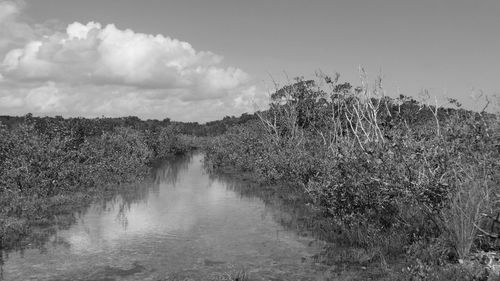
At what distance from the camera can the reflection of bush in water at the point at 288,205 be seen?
58.4 ft

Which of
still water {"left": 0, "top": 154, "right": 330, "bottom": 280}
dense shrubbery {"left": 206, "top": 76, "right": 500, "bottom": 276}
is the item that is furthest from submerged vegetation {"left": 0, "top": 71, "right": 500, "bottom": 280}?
still water {"left": 0, "top": 154, "right": 330, "bottom": 280}

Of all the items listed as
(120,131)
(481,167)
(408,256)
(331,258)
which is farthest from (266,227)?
(120,131)

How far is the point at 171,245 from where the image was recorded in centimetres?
1557

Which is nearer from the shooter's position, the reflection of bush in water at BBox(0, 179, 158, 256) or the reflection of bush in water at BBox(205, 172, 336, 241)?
the reflection of bush in water at BBox(0, 179, 158, 256)

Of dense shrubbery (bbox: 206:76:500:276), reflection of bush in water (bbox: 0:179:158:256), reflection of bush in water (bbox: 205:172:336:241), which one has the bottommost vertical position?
reflection of bush in water (bbox: 0:179:158:256)

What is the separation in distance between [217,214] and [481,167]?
41.5ft

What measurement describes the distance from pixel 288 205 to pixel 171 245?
30.7ft

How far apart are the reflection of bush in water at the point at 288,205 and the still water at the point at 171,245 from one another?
0.20 m

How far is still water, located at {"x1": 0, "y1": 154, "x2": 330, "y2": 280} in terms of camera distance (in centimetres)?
1277

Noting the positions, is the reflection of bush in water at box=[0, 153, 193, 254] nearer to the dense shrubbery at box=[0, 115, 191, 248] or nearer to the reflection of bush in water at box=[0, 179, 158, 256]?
the reflection of bush in water at box=[0, 179, 158, 256]

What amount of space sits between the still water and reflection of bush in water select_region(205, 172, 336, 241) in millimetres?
198

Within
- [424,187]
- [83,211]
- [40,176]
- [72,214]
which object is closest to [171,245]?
[72,214]

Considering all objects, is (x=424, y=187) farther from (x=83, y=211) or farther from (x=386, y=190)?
(x=83, y=211)

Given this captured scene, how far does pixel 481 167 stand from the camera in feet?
41.5
